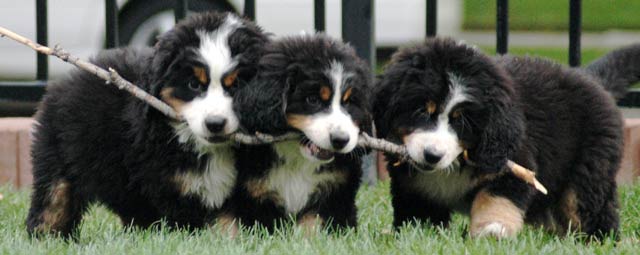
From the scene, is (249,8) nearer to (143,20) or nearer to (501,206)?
(501,206)

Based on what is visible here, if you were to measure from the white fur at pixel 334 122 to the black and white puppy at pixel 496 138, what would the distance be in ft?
0.77

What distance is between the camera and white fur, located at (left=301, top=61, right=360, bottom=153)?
5.05 meters

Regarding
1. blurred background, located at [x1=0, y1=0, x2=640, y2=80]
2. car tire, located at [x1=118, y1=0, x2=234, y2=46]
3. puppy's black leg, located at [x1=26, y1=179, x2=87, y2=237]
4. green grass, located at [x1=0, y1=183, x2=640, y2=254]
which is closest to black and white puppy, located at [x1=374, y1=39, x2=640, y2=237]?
green grass, located at [x1=0, y1=183, x2=640, y2=254]

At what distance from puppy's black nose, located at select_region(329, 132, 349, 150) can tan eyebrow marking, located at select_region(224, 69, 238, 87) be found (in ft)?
1.48

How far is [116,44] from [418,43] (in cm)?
231

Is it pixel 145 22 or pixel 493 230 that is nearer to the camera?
pixel 493 230

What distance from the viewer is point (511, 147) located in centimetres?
524

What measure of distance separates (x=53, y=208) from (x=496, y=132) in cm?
191

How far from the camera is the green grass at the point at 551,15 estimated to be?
14875mm

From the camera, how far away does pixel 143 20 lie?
961 centimetres

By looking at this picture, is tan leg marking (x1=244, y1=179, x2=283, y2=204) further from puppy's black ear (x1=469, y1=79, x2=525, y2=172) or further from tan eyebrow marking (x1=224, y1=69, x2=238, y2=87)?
puppy's black ear (x1=469, y1=79, x2=525, y2=172)

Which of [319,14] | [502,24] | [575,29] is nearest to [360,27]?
[319,14]

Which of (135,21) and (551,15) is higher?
(135,21)

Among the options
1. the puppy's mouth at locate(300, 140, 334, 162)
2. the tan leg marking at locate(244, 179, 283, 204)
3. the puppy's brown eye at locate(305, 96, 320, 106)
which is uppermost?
the puppy's brown eye at locate(305, 96, 320, 106)
